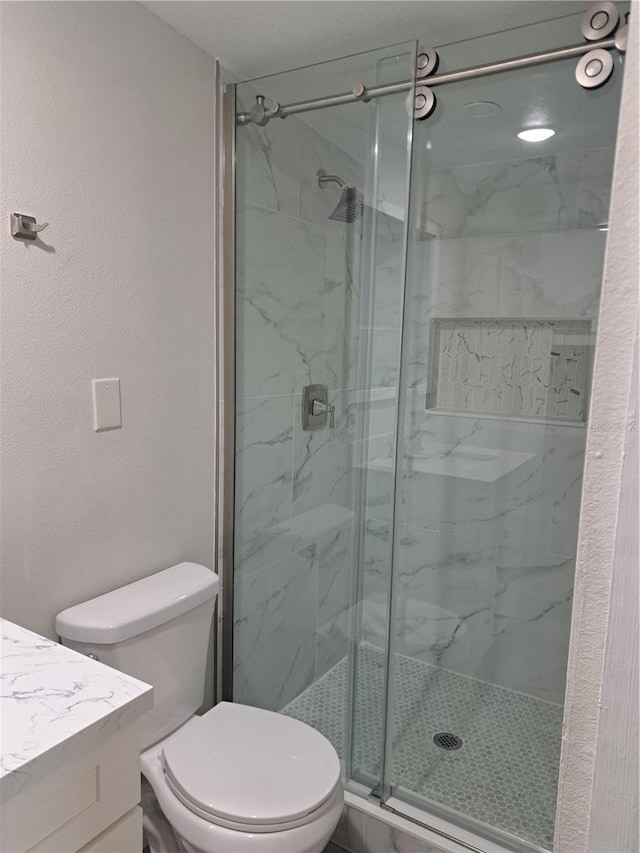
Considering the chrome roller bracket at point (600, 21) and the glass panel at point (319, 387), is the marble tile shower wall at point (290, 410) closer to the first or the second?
the glass panel at point (319, 387)

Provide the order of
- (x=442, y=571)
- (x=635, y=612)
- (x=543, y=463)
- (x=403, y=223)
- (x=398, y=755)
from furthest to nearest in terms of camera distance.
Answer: (x=442, y=571)
(x=543, y=463)
(x=398, y=755)
(x=403, y=223)
(x=635, y=612)

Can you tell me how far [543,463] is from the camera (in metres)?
2.09

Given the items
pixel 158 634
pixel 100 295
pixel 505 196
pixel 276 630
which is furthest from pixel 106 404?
Answer: pixel 505 196

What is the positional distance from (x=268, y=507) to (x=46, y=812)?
121 centimetres

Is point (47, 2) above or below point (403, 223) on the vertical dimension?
above

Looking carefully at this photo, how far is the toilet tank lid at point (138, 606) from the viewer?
138 centimetres

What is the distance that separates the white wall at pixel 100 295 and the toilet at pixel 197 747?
0.41 feet

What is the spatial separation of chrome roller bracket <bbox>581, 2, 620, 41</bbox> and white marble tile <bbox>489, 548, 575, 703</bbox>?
5.03 ft

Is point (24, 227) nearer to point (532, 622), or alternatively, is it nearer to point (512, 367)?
point (512, 367)

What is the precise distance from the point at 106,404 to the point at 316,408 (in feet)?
2.10

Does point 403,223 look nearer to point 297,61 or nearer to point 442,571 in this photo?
point 297,61

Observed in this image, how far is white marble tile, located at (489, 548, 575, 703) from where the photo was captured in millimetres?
2121

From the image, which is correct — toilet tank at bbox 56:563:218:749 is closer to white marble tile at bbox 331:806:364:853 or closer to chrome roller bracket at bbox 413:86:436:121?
white marble tile at bbox 331:806:364:853

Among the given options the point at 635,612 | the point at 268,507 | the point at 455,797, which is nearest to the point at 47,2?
the point at 268,507
